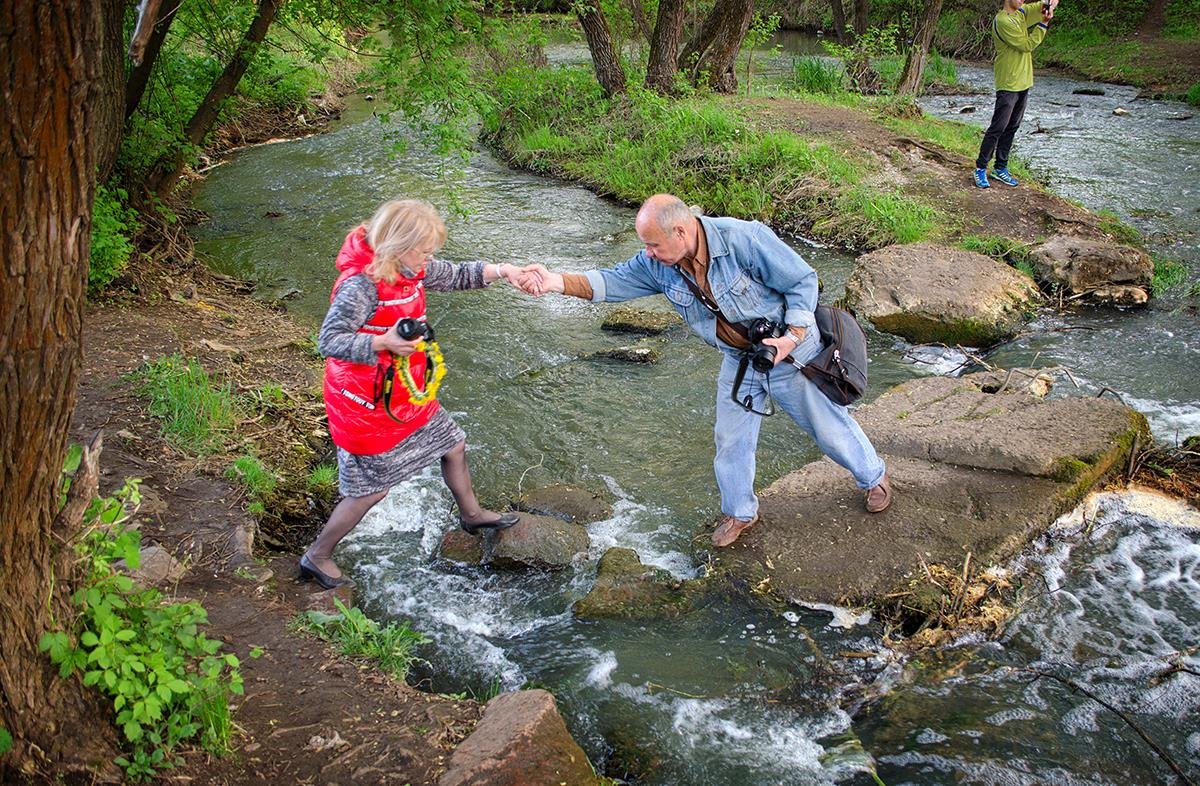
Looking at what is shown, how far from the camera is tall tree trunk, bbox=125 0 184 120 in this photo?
8036 mm

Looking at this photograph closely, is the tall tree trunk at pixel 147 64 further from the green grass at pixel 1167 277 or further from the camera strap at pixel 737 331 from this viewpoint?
the green grass at pixel 1167 277

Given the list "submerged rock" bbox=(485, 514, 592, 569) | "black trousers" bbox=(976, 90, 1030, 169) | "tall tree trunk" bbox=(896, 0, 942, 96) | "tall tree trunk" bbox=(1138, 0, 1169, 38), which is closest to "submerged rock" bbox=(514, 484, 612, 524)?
"submerged rock" bbox=(485, 514, 592, 569)

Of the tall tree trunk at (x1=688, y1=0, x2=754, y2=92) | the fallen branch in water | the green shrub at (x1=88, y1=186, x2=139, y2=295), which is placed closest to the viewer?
the fallen branch in water

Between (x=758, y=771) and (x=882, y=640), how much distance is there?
1.06 m

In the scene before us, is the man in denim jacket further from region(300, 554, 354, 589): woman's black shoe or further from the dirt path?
the dirt path

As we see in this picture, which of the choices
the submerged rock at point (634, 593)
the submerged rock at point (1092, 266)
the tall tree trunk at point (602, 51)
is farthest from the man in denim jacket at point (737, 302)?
the tall tree trunk at point (602, 51)

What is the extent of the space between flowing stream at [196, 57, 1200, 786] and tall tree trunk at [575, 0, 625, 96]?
7.09 metres

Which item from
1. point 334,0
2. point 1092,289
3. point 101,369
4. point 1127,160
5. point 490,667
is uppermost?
point 334,0

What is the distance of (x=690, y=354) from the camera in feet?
25.5

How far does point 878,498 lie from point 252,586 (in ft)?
10.8

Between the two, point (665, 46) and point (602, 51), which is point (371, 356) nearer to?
point (602, 51)

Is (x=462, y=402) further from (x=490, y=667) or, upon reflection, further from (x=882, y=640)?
(x=882, y=640)

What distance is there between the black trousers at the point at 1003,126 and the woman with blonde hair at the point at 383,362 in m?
8.31

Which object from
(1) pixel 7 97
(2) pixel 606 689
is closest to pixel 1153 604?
(2) pixel 606 689
